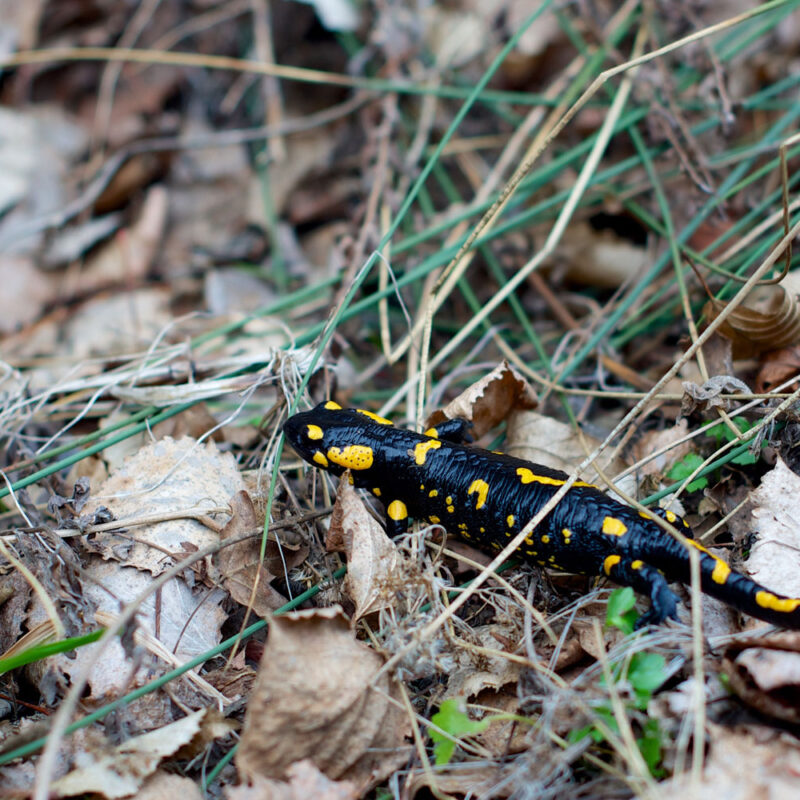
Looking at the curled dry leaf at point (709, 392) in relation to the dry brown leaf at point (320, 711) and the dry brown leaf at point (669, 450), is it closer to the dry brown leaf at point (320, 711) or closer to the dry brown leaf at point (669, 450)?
the dry brown leaf at point (669, 450)

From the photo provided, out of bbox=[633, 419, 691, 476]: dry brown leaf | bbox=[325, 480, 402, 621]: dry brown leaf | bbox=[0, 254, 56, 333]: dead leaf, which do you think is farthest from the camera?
bbox=[0, 254, 56, 333]: dead leaf

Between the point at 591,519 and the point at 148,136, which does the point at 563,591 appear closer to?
the point at 591,519

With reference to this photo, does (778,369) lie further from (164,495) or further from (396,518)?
(164,495)

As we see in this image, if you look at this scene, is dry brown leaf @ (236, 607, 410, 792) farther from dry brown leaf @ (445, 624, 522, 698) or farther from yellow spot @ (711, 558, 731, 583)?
yellow spot @ (711, 558, 731, 583)

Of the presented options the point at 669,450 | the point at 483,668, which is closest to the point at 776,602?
the point at 669,450

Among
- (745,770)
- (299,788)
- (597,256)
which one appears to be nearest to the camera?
(745,770)

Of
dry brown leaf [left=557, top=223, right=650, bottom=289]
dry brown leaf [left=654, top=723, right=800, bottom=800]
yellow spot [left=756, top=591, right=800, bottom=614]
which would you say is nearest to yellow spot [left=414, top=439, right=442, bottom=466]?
yellow spot [left=756, top=591, right=800, bottom=614]
